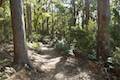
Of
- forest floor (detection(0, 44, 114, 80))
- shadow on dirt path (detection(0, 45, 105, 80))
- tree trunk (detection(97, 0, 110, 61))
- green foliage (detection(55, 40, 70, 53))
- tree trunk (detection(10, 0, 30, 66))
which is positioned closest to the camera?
forest floor (detection(0, 44, 114, 80))

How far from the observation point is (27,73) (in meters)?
8.00

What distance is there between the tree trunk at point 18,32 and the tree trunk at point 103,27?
3.47 meters

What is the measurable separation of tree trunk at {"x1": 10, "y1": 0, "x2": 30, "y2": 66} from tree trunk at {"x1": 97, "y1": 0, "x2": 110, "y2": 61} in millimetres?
3466

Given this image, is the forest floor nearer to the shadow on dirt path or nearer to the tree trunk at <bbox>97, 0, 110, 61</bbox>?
the shadow on dirt path

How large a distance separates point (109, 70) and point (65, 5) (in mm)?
27674

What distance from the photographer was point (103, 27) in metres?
10.3

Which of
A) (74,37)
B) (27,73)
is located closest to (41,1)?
(74,37)

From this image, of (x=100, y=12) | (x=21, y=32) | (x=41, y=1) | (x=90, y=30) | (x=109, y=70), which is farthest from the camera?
(x=41, y=1)

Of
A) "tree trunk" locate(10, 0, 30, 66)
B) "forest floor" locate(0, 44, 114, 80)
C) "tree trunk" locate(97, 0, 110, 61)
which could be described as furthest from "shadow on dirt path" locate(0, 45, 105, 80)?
"tree trunk" locate(97, 0, 110, 61)

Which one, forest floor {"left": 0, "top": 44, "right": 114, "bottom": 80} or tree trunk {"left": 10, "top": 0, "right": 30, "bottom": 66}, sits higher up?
tree trunk {"left": 10, "top": 0, "right": 30, "bottom": 66}

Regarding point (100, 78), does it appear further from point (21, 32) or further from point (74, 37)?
point (74, 37)

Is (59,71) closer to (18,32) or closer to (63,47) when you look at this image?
(18,32)

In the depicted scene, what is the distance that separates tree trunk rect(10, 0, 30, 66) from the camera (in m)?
8.45

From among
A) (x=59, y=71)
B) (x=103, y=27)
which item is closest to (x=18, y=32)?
(x=59, y=71)
